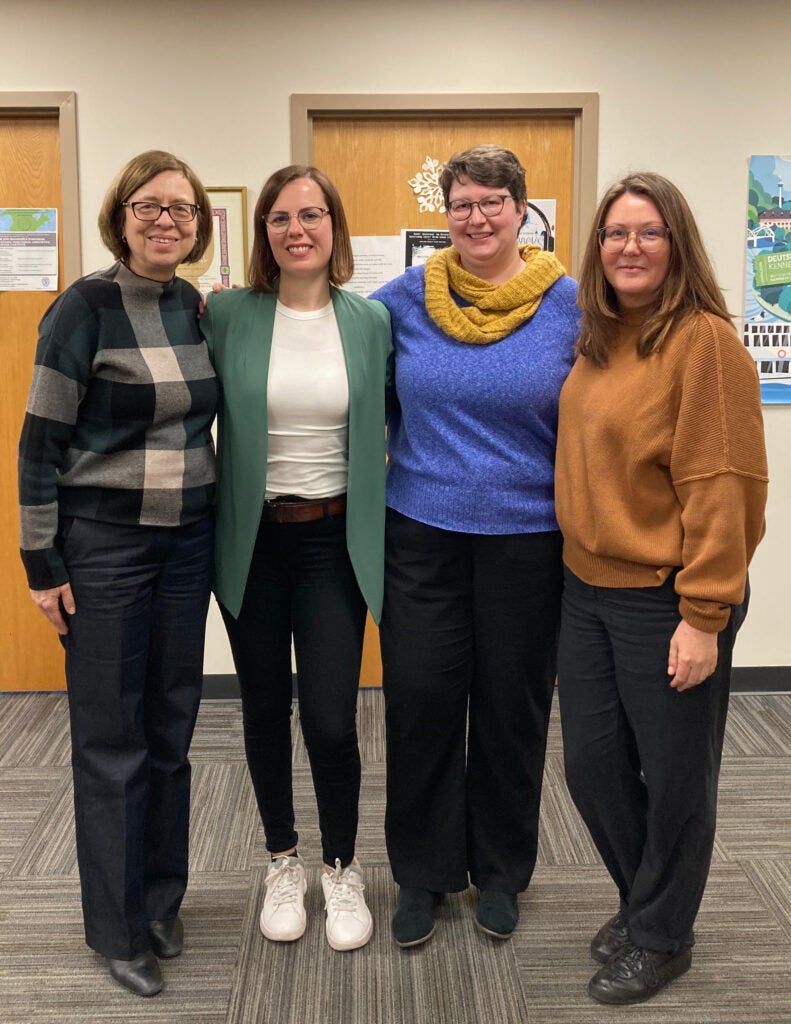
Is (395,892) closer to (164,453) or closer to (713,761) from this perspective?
(713,761)

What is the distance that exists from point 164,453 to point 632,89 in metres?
2.08

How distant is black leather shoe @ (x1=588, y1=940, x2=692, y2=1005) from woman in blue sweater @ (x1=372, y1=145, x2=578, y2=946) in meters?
0.22

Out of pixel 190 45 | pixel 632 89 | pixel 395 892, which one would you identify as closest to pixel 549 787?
pixel 395 892

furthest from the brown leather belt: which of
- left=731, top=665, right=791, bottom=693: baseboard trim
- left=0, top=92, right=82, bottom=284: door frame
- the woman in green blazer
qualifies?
left=731, top=665, right=791, bottom=693: baseboard trim

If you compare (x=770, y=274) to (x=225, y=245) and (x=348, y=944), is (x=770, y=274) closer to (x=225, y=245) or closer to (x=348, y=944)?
(x=225, y=245)

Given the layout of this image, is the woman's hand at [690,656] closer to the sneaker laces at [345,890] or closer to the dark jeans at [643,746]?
the dark jeans at [643,746]

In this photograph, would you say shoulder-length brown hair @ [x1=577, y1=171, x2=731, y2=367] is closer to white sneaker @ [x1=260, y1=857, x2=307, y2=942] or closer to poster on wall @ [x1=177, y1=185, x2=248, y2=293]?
white sneaker @ [x1=260, y1=857, x2=307, y2=942]

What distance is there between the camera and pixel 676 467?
4.57 feet

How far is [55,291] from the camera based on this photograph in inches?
Answer: 114

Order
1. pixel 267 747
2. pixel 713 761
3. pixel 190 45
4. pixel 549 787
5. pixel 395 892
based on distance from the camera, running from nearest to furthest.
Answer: pixel 713 761, pixel 267 747, pixel 395 892, pixel 549 787, pixel 190 45

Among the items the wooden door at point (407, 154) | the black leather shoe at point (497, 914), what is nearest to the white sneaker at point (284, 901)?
the black leather shoe at point (497, 914)

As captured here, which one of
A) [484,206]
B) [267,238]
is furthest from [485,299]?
[267,238]

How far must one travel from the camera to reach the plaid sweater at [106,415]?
1.48 meters

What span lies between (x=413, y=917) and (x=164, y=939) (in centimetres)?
→ 50
